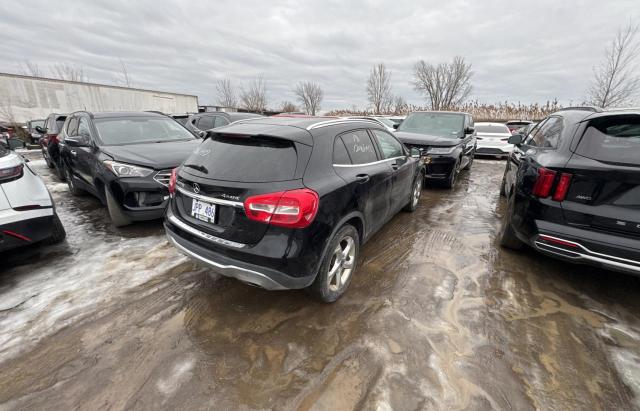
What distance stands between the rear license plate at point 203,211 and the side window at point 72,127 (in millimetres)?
4665

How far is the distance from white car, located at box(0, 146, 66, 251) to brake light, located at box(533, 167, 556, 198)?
199 inches

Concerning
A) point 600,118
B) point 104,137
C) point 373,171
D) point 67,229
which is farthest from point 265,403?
point 104,137

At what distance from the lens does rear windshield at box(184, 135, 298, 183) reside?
85.9 inches

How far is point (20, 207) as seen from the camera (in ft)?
9.46

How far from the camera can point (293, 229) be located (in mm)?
2078

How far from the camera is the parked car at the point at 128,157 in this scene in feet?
12.6

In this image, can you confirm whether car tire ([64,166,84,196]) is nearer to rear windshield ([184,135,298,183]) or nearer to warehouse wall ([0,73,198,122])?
rear windshield ([184,135,298,183])

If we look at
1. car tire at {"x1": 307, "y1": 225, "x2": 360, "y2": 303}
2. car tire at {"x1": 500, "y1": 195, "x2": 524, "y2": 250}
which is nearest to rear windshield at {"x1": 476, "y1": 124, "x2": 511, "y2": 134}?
car tire at {"x1": 500, "y1": 195, "x2": 524, "y2": 250}

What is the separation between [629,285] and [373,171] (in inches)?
112

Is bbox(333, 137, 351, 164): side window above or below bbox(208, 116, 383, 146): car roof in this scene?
below

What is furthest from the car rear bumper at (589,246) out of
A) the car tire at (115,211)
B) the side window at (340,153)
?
the car tire at (115,211)

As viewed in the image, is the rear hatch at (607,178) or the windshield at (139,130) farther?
the windshield at (139,130)

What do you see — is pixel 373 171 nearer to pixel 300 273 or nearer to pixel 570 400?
pixel 300 273

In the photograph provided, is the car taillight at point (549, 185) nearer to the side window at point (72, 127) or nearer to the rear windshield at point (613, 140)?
the rear windshield at point (613, 140)
